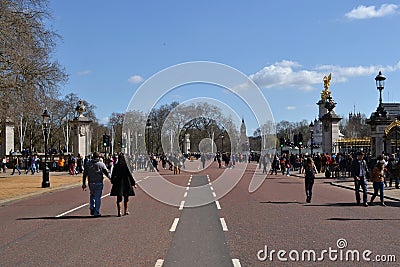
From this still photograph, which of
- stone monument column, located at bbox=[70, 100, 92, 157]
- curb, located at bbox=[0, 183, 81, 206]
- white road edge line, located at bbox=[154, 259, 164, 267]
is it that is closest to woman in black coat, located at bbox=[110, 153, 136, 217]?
white road edge line, located at bbox=[154, 259, 164, 267]

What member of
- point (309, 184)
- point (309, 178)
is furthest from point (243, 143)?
point (309, 178)

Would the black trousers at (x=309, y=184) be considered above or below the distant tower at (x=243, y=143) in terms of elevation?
below

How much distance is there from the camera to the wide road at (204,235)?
9.35 meters

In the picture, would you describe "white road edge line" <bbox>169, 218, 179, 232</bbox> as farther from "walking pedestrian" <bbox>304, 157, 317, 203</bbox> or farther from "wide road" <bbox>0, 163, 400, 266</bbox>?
"walking pedestrian" <bbox>304, 157, 317, 203</bbox>

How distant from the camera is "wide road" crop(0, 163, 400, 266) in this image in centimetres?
935

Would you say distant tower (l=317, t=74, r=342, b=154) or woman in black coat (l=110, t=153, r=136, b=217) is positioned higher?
distant tower (l=317, t=74, r=342, b=154)

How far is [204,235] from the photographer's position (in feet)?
39.5

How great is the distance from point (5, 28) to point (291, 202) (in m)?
16.6

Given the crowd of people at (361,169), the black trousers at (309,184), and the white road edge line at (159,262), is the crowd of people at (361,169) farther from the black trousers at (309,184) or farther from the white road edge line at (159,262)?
the white road edge line at (159,262)

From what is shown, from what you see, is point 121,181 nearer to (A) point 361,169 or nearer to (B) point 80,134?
(A) point 361,169

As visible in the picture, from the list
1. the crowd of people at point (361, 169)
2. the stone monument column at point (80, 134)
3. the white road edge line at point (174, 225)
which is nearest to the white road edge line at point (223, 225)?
the white road edge line at point (174, 225)

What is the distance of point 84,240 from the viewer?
11438 millimetres

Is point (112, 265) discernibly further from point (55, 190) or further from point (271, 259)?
point (55, 190)

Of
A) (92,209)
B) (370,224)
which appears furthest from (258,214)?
(92,209)
